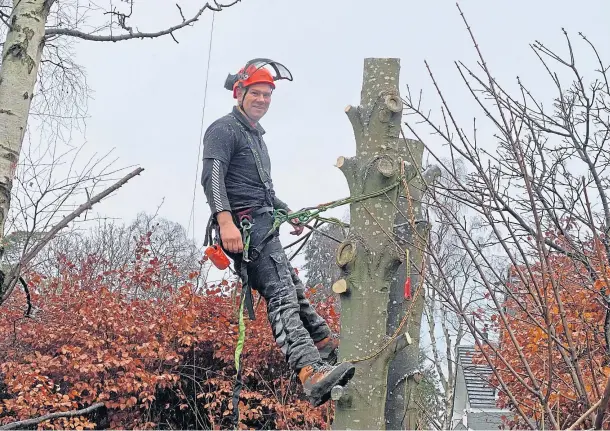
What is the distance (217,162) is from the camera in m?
4.11

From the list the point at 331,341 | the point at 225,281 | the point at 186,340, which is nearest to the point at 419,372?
the point at 331,341

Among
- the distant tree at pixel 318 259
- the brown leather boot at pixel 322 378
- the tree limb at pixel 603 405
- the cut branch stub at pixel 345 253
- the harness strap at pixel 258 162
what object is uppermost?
the distant tree at pixel 318 259

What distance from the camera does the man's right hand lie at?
3.98 metres

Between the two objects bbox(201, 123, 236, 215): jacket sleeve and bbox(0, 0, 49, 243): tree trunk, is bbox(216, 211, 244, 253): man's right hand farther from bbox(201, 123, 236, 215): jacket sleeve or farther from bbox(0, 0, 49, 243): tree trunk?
bbox(0, 0, 49, 243): tree trunk

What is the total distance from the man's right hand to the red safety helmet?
0.78 metres

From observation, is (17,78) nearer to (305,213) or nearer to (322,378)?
(305,213)

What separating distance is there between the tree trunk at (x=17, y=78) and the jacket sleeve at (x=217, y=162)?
1.03 metres

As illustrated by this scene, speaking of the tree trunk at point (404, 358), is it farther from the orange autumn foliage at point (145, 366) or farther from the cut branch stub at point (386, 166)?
the orange autumn foliage at point (145, 366)

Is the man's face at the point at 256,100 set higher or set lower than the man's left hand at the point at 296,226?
higher

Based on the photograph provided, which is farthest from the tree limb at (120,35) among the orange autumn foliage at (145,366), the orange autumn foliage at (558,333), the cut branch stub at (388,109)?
the orange autumn foliage at (145,366)

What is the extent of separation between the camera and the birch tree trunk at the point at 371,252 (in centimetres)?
371

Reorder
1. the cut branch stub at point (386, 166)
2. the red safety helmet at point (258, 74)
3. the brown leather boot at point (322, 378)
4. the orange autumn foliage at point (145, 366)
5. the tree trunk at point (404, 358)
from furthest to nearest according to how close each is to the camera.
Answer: the orange autumn foliage at point (145, 366) → the tree trunk at point (404, 358) → the red safety helmet at point (258, 74) → the cut branch stub at point (386, 166) → the brown leather boot at point (322, 378)

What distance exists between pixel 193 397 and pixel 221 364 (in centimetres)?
48

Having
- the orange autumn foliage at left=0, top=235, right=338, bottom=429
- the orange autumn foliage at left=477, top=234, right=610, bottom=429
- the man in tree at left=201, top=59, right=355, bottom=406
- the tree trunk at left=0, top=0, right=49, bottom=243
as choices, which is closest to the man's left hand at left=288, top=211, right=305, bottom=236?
the man in tree at left=201, top=59, right=355, bottom=406
